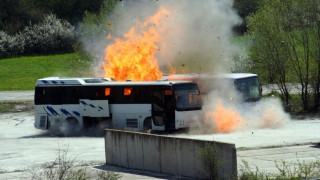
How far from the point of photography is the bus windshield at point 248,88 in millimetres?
28422

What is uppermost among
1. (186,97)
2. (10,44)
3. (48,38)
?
(48,38)

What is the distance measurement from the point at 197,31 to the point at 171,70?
188 inches

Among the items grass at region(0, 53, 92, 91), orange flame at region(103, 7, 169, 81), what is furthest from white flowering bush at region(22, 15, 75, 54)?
orange flame at region(103, 7, 169, 81)

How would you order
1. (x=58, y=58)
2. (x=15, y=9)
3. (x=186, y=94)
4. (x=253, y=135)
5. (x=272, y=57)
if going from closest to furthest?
(x=253, y=135) → (x=186, y=94) → (x=272, y=57) → (x=58, y=58) → (x=15, y=9)

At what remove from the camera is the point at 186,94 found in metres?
26.5

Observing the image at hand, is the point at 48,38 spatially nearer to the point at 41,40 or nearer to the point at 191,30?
the point at 41,40

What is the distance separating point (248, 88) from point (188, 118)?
4343mm

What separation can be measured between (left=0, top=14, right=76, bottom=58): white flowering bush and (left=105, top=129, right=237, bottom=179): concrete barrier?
5631cm

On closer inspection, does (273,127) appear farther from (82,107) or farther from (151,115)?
(82,107)

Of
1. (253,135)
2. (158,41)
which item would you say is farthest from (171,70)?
(253,135)

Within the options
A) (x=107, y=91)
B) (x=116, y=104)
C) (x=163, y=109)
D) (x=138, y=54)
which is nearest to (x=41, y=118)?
(x=107, y=91)

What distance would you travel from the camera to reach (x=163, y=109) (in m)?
26.3

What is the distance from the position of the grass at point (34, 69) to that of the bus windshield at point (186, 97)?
91.2 ft

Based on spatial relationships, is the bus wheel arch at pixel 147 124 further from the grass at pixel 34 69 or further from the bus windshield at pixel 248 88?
the grass at pixel 34 69
